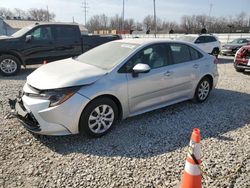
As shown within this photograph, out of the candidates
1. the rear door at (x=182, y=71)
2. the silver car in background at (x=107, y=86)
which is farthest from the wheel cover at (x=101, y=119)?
the rear door at (x=182, y=71)

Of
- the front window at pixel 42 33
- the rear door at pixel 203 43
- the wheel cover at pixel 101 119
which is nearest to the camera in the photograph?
the wheel cover at pixel 101 119

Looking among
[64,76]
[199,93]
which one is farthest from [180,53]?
[64,76]

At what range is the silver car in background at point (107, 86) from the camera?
3.62 metres

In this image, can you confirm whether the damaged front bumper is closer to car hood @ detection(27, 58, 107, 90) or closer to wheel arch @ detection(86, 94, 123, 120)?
car hood @ detection(27, 58, 107, 90)

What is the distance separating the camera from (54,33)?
31.7ft

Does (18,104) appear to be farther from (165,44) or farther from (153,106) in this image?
(165,44)

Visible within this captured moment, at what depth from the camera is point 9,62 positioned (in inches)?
355

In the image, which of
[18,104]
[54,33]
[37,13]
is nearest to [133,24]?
[37,13]

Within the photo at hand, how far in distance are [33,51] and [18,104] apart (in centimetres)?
576

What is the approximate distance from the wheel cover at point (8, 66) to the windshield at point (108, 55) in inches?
201

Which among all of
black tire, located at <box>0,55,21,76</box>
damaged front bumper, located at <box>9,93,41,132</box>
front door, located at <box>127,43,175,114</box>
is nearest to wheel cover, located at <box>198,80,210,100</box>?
front door, located at <box>127,43,175,114</box>

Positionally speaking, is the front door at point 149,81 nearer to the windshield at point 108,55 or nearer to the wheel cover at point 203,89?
the windshield at point 108,55

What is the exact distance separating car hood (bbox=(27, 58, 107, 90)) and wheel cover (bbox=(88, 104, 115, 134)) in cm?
49

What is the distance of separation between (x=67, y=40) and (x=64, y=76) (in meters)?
6.49
